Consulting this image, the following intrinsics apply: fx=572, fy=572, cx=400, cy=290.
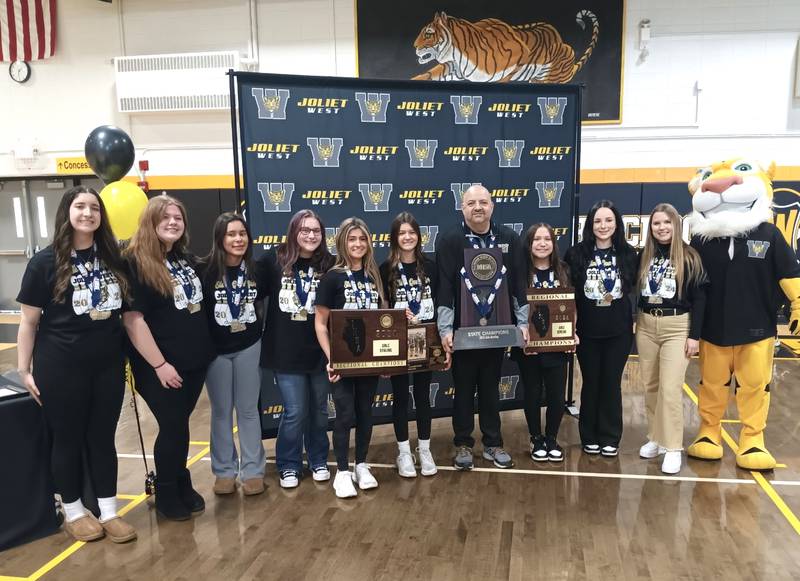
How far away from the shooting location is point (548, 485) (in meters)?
3.60

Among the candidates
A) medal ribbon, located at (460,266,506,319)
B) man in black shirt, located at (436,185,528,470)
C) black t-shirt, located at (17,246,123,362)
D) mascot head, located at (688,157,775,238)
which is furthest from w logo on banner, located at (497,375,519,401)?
black t-shirt, located at (17,246,123,362)

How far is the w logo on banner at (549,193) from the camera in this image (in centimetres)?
440

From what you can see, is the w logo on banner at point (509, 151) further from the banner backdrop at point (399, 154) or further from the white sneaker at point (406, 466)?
the white sneaker at point (406, 466)

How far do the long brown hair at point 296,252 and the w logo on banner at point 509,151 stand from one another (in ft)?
5.40

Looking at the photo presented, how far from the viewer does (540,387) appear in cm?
387

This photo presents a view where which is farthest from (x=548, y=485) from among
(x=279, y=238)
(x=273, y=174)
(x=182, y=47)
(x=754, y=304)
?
(x=182, y=47)

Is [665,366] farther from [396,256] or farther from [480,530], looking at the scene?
[396,256]

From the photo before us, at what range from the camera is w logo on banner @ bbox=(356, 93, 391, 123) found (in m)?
4.00

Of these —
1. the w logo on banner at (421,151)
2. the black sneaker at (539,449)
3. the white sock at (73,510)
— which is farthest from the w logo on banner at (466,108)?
the white sock at (73,510)

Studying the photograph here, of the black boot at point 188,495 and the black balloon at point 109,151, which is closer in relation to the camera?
the black boot at point 188,495

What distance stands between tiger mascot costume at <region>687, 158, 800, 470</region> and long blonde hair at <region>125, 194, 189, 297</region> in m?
3.30

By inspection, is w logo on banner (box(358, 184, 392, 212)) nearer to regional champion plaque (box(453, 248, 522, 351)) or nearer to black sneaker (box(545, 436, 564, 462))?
regional champion plaque (box(453, 248, 522, 351))

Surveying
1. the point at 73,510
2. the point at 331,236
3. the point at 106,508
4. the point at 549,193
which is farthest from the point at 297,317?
the point at 549,193

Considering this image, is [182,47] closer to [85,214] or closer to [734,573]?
[85,214]
